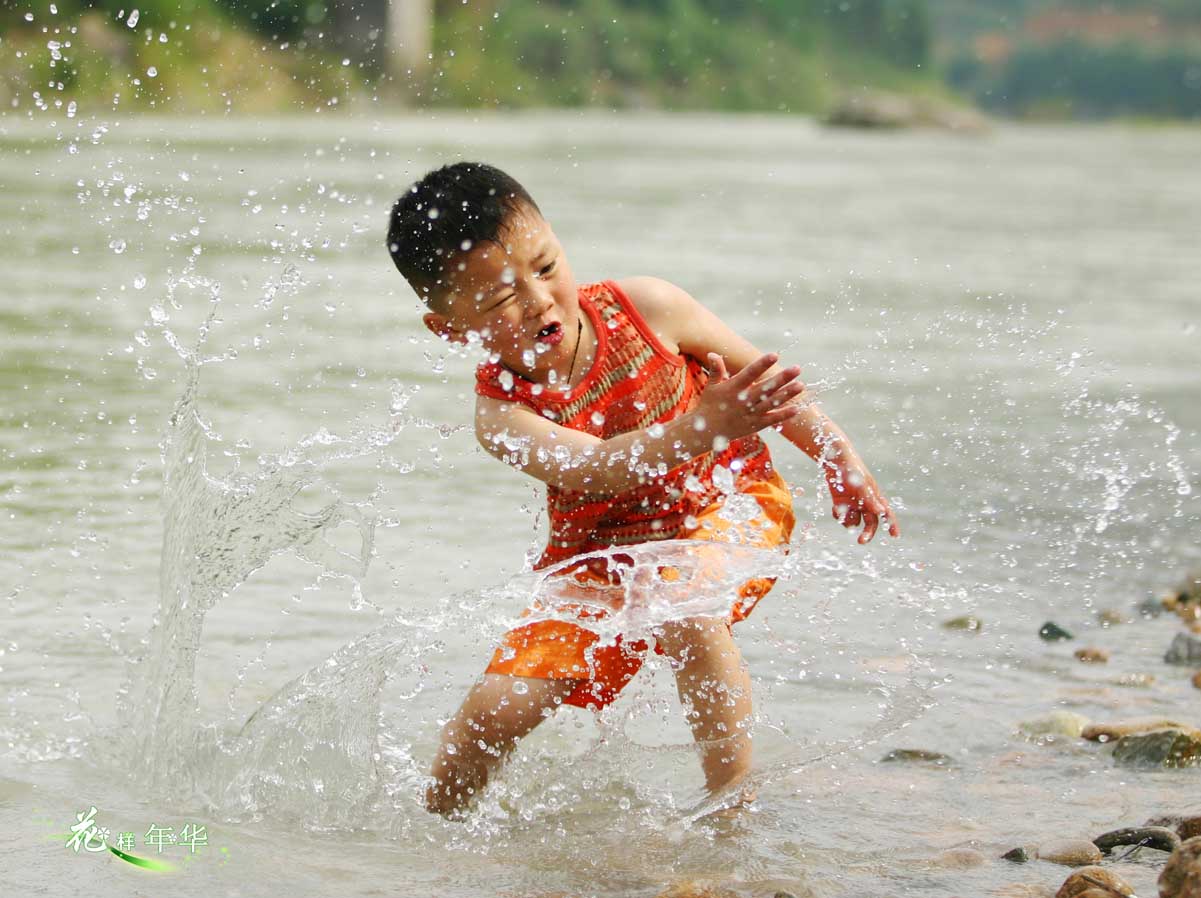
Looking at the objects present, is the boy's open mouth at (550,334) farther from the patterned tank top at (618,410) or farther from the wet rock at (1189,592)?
the wet rock at (1189,592)

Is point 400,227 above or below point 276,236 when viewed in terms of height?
above

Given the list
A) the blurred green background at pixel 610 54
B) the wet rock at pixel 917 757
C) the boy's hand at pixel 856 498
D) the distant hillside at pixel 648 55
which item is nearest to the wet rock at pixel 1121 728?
the wet rock at pixel 917 757

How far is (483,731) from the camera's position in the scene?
10.9ft

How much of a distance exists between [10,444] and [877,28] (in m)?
126

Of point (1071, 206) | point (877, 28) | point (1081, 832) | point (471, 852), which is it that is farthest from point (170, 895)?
point (877, 28)

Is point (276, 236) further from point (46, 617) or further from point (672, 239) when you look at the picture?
point (46, 617)

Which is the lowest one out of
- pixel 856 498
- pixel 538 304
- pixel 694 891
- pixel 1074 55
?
pixel 1074 55

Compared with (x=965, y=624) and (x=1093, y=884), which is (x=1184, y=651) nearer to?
(x=965, y=624)

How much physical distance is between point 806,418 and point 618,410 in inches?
16.8

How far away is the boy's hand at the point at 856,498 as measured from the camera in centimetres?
350

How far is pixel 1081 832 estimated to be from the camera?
10.7 feet

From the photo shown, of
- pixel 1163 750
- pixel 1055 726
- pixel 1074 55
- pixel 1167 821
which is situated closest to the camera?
pixel 1167 821

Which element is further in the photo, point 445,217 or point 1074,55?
point 1074,55

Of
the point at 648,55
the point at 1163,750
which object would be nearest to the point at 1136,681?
the point at 1163,750
